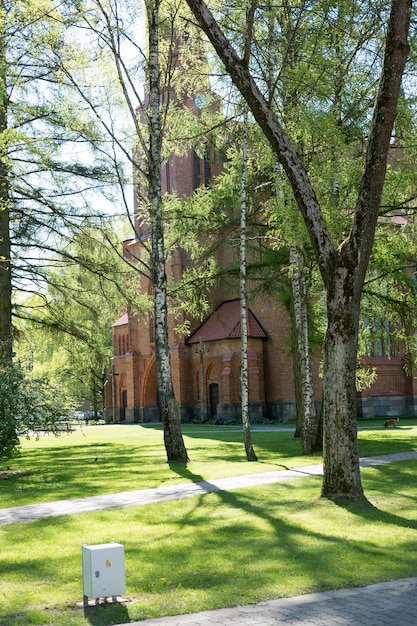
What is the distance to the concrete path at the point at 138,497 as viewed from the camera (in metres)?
10.9

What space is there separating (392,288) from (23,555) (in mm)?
14038

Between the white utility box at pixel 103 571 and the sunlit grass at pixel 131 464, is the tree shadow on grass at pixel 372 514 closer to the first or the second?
the sunlit grass at pixel 131 464

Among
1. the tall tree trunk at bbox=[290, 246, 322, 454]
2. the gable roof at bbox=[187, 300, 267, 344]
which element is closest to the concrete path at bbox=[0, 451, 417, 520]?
the tall tree trunk at bbox=[290, 246, 322, 454]

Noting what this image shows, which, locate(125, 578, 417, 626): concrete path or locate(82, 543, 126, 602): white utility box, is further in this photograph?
locate(82, 543, 126, 602): white utility box

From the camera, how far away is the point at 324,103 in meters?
16.0

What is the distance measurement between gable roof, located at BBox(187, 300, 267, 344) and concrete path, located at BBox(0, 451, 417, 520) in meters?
25.1

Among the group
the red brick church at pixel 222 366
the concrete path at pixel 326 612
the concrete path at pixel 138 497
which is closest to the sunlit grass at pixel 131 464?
the concrete path at pixel 138 497

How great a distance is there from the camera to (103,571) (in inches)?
245

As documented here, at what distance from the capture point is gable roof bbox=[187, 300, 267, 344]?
41.1m

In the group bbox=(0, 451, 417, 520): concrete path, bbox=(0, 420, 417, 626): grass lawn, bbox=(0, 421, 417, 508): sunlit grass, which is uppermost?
bbox=(0, 421, 417, 508): sunlit grass

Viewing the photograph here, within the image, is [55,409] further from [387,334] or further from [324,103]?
[387,334]

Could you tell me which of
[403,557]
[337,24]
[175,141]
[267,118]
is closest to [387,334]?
[175,141]

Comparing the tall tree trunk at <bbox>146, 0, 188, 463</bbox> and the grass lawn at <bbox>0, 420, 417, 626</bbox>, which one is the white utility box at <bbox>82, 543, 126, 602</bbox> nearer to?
the grass lawn at <bbox>0, 420, 417, 626</bbox>

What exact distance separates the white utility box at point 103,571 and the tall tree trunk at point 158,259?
10197mm
